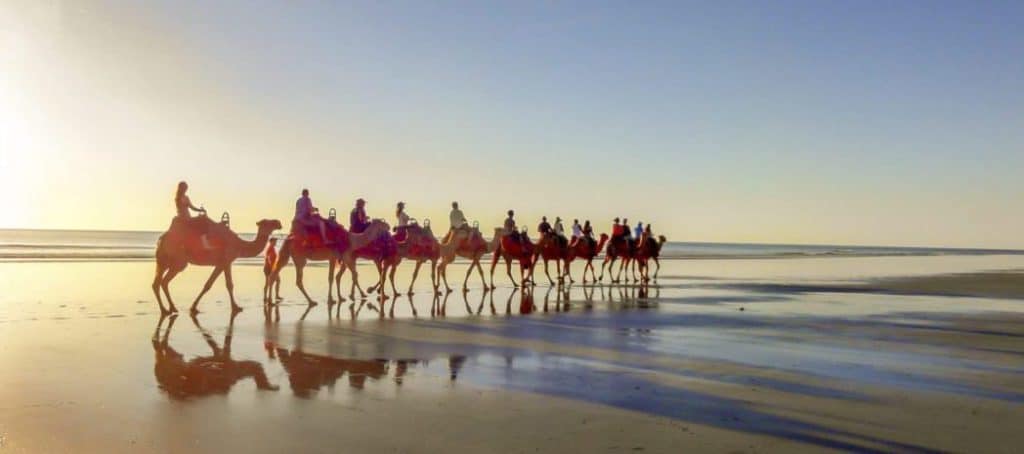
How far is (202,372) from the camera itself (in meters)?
9.38

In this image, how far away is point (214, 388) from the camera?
27.6ft

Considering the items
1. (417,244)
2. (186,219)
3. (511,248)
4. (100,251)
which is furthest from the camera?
(100,251)

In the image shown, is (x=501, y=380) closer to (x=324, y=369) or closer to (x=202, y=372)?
(x=324, y=369)

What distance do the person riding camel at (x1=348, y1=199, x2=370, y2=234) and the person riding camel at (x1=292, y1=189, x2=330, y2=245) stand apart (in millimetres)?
1897

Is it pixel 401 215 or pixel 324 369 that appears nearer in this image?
pixel 324 369

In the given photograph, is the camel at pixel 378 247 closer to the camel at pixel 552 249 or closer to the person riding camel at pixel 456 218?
the person riding camel at pixel 456 218

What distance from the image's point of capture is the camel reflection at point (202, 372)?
8.36 meters

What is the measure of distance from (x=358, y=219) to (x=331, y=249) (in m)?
2.04

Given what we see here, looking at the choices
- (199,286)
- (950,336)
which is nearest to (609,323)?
(950,336)

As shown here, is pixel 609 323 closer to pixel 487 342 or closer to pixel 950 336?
pixel 487 342

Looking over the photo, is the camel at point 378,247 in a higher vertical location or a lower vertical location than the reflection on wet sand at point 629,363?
higher

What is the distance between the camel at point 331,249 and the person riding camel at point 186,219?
2.58m

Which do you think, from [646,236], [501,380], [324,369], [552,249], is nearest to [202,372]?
[324,369]

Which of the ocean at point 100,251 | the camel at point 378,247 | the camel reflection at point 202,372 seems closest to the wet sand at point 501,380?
the camel reflection at point 202,372
